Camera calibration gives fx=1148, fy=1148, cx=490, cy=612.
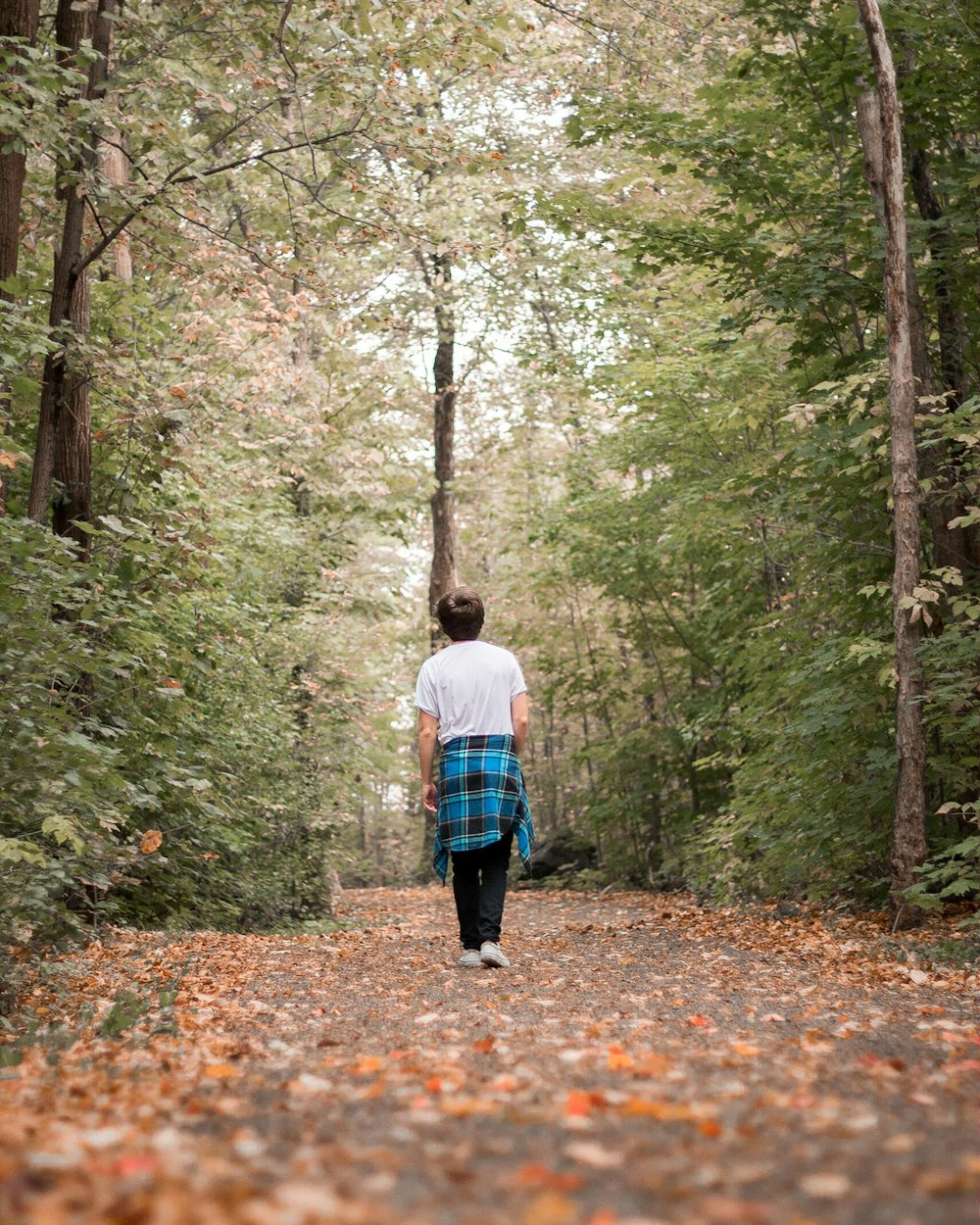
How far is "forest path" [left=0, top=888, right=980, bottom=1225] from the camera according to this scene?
218cm

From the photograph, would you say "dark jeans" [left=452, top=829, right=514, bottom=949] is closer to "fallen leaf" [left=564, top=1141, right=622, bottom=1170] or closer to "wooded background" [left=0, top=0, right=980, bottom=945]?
"wooded background" [left=0, top=0, right=980, bottom=945]

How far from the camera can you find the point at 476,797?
6.55m

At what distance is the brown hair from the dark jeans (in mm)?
1199

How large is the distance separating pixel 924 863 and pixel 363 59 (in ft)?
23.5

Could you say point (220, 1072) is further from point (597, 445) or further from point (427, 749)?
point (597, 445)

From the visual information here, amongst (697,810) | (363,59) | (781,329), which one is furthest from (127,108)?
(697,810)

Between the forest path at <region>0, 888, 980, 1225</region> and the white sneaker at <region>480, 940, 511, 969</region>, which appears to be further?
the white sneaker at <region>480, 940, 511, 969</region>

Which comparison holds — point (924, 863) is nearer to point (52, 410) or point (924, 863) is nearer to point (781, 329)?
point (781, 329)

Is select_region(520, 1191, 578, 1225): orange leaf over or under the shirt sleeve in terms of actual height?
under

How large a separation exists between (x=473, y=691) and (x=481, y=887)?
1139 mm

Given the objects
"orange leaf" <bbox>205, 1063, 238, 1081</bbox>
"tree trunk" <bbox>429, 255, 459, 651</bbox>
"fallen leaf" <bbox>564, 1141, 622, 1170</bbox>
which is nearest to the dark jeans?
"orange leaf" <bbox>205, 1063, 238, 1081</bbox>

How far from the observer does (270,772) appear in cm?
1213

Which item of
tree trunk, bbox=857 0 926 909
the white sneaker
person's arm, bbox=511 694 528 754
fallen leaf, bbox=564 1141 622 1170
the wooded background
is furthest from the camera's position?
tree trunk, bbox=857 0 926 909

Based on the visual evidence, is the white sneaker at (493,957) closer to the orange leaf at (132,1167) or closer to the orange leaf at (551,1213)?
the orange leaf at (132,1167)
